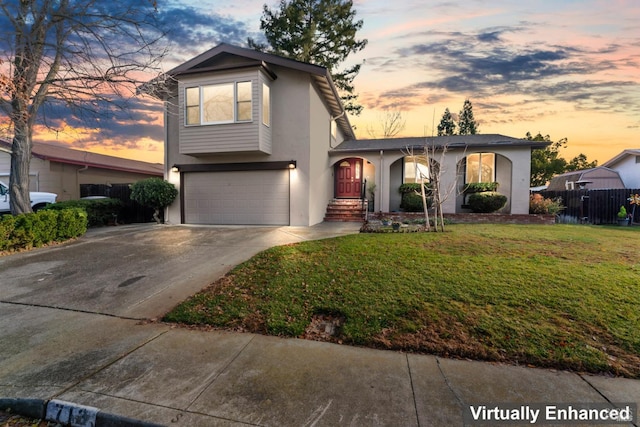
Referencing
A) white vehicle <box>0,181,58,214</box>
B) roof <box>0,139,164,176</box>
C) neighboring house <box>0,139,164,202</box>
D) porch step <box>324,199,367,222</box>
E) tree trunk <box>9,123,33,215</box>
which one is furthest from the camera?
roof <box>0,139,164,176</box>

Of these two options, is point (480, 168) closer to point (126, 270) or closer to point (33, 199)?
point (126, 270)

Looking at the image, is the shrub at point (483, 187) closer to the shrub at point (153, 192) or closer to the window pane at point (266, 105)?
the window pane at point (266, 105)

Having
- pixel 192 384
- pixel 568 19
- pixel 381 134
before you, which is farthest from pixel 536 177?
pixel 192 384

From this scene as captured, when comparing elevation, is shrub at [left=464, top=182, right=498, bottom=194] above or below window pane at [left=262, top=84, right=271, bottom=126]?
below

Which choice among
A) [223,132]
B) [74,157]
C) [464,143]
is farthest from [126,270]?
[74,157]

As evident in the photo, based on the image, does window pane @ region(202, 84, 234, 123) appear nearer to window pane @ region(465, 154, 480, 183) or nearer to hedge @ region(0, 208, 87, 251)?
hedge @ region(0, 208, 87, 251)

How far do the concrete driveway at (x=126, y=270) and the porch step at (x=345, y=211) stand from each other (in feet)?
13.4

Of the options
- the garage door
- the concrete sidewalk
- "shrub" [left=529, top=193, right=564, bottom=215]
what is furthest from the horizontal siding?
"shrub" [left=529, top=193, right=564, bottom=215]

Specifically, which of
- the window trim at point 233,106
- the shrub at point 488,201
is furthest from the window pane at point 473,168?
the window trim at point 233,106

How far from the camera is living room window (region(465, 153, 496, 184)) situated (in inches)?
533

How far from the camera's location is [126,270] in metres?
5.58

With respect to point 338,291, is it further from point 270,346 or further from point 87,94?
point 87,94

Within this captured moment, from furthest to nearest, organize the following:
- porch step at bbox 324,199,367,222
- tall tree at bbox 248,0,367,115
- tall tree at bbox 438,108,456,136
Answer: tall tree at bbox 438,108,456,136 → tall tree at bbox 248,0,367,115 → porch step at bbox 324,199,367,222

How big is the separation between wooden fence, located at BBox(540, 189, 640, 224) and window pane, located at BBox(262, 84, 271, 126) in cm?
1480
